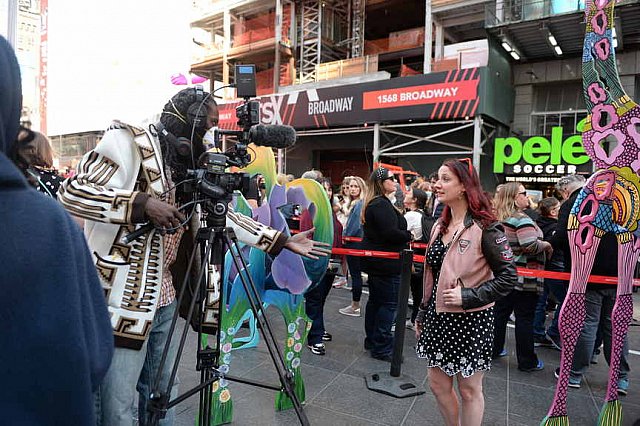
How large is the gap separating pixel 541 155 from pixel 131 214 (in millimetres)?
12782

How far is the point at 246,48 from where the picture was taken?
830 inches

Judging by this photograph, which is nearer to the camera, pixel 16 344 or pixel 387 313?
pixel 16 344

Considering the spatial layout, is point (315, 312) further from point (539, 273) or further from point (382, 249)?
point (539, 273)

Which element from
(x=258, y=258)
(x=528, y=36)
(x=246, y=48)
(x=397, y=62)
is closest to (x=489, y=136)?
(x=528, y=36)

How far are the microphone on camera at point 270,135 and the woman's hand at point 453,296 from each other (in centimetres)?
113

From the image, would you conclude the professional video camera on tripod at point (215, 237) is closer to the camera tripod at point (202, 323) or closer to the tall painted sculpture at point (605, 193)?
the camera tripod at point (202, 323)

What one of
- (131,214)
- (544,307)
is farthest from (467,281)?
(544,307)

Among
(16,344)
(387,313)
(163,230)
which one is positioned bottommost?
(387,313)

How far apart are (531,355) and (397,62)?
16813mm

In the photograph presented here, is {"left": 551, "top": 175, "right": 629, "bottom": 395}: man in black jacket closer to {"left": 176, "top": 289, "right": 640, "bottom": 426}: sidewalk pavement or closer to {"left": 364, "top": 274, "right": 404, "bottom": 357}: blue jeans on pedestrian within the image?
{"left": 176, "top": 289, "right": 640, "bottom": 426}: sidewalk pavement

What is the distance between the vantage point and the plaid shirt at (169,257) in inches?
75.2

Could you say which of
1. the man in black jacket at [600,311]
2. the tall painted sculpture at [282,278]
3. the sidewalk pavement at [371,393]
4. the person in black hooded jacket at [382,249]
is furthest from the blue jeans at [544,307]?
the tall painted sculpture at [282,278]

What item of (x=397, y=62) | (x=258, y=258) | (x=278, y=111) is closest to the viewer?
(x=258, y=258)

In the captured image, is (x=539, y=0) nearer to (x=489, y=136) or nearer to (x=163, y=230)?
(x=489, y=136)
